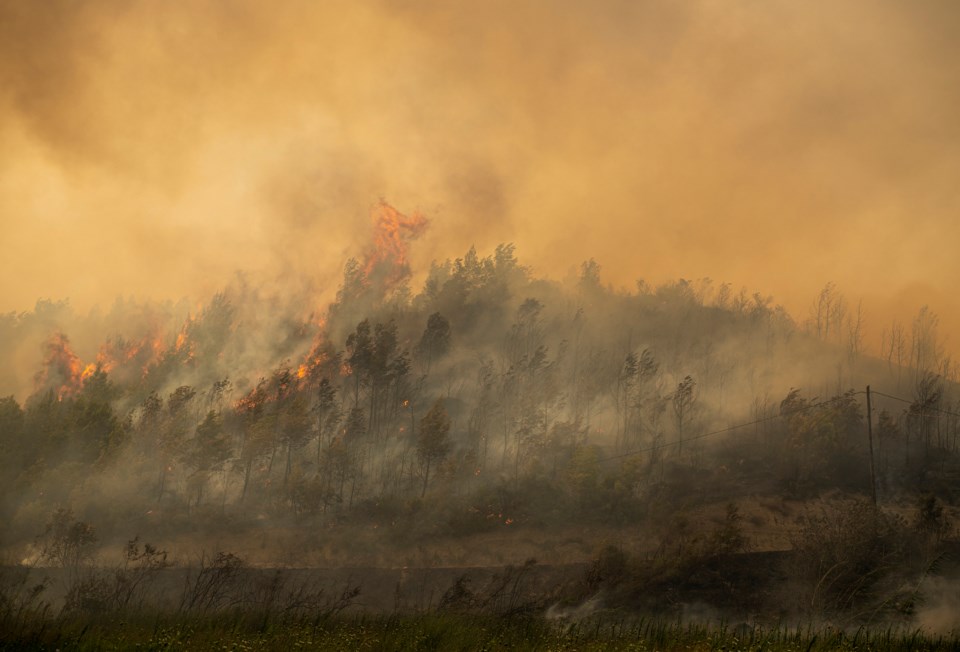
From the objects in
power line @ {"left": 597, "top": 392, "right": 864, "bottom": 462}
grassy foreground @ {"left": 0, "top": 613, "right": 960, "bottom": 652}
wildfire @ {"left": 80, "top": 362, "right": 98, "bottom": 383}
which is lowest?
grassy foreground @ {"left": 0, "top": 613, "right": 960, "bottom": 652}

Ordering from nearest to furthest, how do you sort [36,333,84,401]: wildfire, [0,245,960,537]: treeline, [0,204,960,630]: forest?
[0,204,960,630]: forest → [0,245,960,537]: treeline → [36,333,84,401]: wildfire

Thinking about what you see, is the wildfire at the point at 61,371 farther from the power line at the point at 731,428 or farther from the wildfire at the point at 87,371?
the power line at the point at 731,428

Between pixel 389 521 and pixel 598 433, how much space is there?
39.4 meters

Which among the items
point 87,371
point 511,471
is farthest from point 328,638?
point 87,371

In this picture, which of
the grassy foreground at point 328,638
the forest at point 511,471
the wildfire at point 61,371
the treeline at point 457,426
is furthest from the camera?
the wildfire at point 61,371

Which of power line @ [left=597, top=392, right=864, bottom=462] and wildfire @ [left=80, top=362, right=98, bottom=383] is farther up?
wildfire @ [left=80, top=362, right=98, bottom=383]

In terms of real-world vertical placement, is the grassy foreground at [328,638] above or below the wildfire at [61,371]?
below

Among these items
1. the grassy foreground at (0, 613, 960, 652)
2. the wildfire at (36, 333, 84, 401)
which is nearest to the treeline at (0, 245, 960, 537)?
the wildfire at (36, 333, 84, 401)

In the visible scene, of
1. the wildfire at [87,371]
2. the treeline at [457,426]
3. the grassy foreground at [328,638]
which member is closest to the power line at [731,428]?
the treeline at [457,426]

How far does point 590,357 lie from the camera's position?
123m

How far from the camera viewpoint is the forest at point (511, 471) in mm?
54906

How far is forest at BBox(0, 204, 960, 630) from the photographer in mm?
54906

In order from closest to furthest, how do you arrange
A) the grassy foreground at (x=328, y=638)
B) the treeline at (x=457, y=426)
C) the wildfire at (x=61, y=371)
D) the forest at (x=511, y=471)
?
the grassy foreground at (x=328, y=638)
the forest at (x=511, y=471)
the treeline at (x=457, y=426)
the wildfire at (x=61, y=371)

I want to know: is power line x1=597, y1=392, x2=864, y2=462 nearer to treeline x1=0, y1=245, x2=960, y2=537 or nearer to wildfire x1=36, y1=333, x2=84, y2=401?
treeline x1=0, y1=245, x2=960, y2=537
